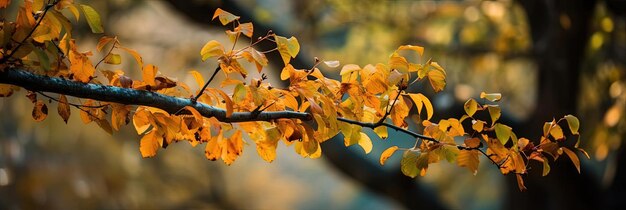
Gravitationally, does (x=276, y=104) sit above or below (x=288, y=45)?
below

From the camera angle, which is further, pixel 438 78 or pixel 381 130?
pixel 381 130

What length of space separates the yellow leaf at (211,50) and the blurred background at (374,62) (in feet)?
8.76

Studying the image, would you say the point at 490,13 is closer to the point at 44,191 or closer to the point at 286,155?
the point at 44,191

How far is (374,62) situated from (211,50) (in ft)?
13.6

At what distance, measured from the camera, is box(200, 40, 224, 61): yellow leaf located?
1.34 meters

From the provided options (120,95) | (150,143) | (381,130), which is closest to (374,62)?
(381,130)

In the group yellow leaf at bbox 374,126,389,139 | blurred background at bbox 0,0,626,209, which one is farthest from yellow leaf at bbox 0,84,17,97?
blurred background at bbox 0,0,626,209

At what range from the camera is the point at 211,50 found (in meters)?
1.34

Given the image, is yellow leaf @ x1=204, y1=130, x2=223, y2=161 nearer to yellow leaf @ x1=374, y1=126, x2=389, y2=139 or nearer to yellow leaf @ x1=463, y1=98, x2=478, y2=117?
yellow leaf @ x1=374, y1=126, x2=389, y2=139

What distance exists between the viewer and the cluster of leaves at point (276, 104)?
4.42 ft

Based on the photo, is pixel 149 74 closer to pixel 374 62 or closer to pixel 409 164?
pixel 409 164

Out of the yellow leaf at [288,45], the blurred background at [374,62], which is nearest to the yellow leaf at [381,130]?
the yellow leaf at [288,45]

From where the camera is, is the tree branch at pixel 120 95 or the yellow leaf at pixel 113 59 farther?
the yellow leaf at pixel 113 59

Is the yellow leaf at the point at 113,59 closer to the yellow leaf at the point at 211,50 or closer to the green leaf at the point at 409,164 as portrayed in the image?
the yellow leaf at the point at 211,50
